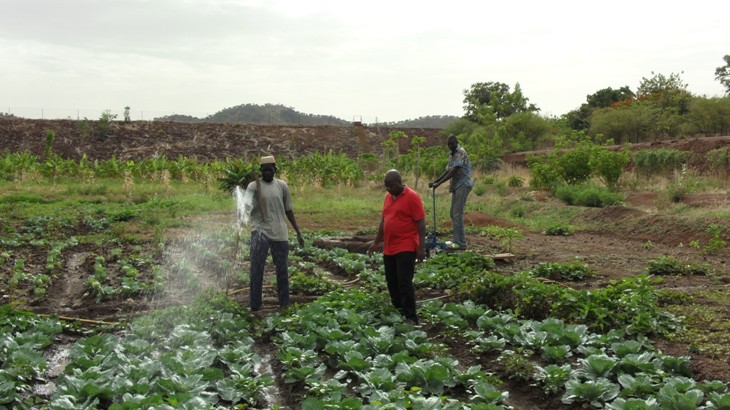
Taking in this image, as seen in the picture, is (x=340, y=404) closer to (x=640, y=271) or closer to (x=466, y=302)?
(x=466, y=302)

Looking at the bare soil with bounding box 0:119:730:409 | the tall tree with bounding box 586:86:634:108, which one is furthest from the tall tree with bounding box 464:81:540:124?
the bare soil with bounding box 0:119:730:409

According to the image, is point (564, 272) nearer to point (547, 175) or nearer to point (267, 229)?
point (267, 229)

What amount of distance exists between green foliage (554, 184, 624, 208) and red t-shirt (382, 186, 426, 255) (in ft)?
45.6

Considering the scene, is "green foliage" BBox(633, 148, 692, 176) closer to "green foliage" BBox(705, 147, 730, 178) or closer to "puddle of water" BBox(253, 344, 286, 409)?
"green foliage" BBox(705, 147, 730, 178)

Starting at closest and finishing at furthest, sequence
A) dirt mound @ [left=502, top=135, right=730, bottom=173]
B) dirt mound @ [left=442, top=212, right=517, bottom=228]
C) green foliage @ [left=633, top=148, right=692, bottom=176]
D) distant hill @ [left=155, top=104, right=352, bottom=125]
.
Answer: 1. dirt mound @ [left=442, top=212, right=517, bottom=228]
2. green foliage @ [left=633, top=148, right=692, bottom=176]
3. dirt mound @ [left=502, top=135, right=730, bottom=173]
4. distant hill @ [left=155, top=104, right=352, bottom=125]

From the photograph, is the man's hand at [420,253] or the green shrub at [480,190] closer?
the man's hand at [420,253]

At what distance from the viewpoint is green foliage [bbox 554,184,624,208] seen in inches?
811

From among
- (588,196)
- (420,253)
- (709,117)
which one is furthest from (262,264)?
(709,117)

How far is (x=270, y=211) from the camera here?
27.3 ft

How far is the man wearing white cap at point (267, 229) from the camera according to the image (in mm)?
8289

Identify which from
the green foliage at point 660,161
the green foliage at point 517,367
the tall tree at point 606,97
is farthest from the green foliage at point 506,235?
the tall tree at point 606,97

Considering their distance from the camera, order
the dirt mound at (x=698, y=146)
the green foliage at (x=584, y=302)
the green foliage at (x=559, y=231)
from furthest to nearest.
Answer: the dirt mound at (x=698, y=146), the green foliage at (x=559, y=231), the green foliage at (x=584, y=302)

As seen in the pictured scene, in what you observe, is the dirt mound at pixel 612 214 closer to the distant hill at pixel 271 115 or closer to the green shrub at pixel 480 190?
the green shrub at pixel 480 190

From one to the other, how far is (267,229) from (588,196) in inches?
584
